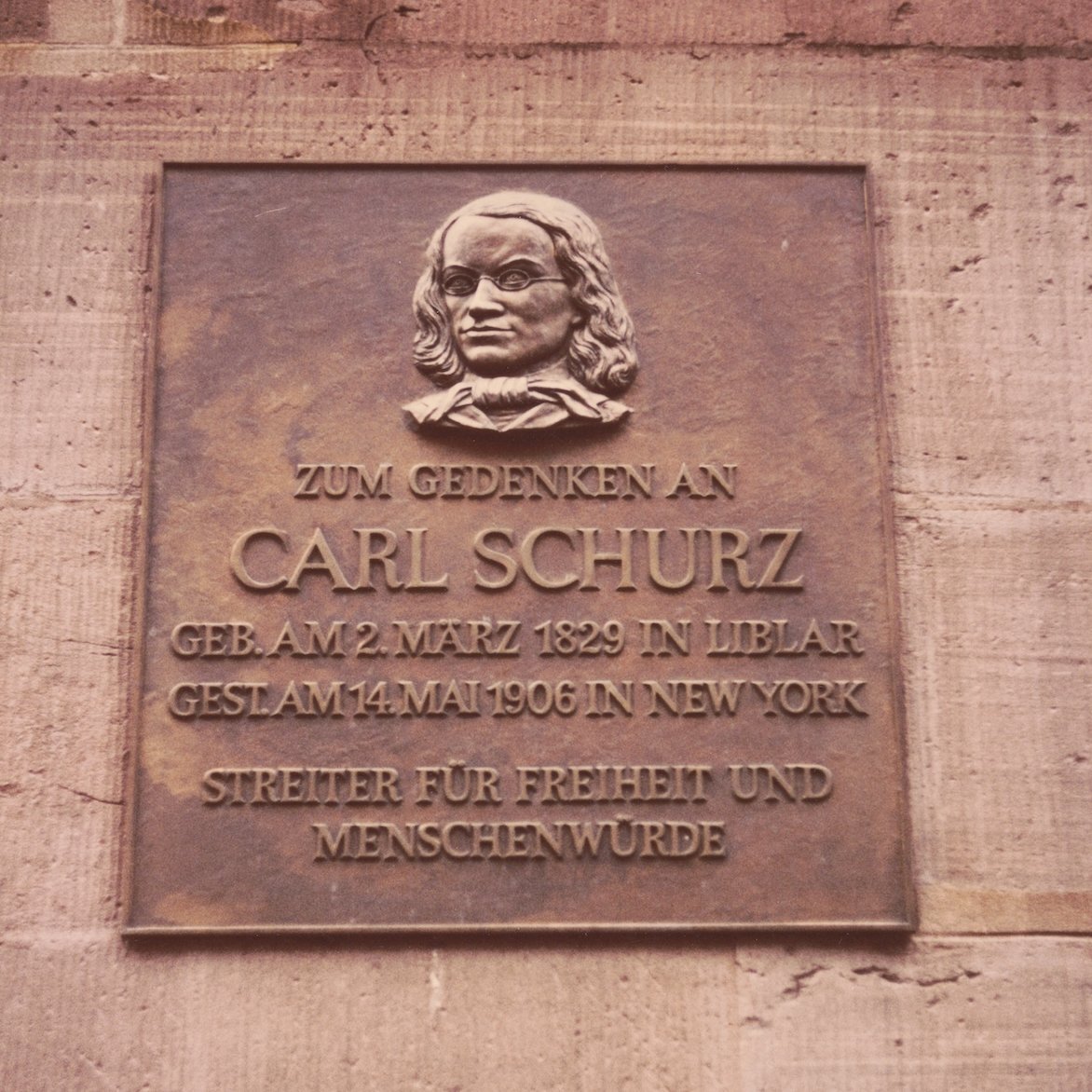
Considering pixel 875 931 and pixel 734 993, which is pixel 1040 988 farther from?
pixel 734 993

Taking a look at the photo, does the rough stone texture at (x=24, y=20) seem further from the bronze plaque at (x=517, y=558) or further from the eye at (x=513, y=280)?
the eye at (x=513, y=280)

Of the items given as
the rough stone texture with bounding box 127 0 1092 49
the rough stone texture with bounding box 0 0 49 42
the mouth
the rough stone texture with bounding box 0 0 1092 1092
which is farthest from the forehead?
the rough stone texture with bounding box 0 0 49 42

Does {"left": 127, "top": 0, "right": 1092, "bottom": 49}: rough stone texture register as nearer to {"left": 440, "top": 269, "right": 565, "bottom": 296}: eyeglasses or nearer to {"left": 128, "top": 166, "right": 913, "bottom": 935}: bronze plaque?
{"left": 128, "top": 166, "right": 913, "bottom": 935}: bronze plaque

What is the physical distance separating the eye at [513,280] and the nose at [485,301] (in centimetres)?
3

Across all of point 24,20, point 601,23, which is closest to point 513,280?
point 601,23

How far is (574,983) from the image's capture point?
3836mm

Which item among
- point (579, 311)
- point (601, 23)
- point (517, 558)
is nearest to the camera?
point (517, 558)

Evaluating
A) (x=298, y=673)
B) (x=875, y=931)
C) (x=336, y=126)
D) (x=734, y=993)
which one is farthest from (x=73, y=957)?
(x=336, y=126)

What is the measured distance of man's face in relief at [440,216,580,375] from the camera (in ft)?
13.6

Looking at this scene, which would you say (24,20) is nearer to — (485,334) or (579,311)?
(485,334)

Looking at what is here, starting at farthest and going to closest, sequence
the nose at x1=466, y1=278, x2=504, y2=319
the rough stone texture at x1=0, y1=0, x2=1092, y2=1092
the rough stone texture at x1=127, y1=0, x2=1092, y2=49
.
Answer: the rough stone texture at x1=127, y1=0, x2=1092, y2=49 → the nose at x1=466, y1=278, x2=504, y2=319 → the rough stone texture at x1=0, y1=0, x2=1092, y2=1092

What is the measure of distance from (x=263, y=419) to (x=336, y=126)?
1045mm

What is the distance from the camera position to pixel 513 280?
4.18 metres

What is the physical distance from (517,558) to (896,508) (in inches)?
46.9
